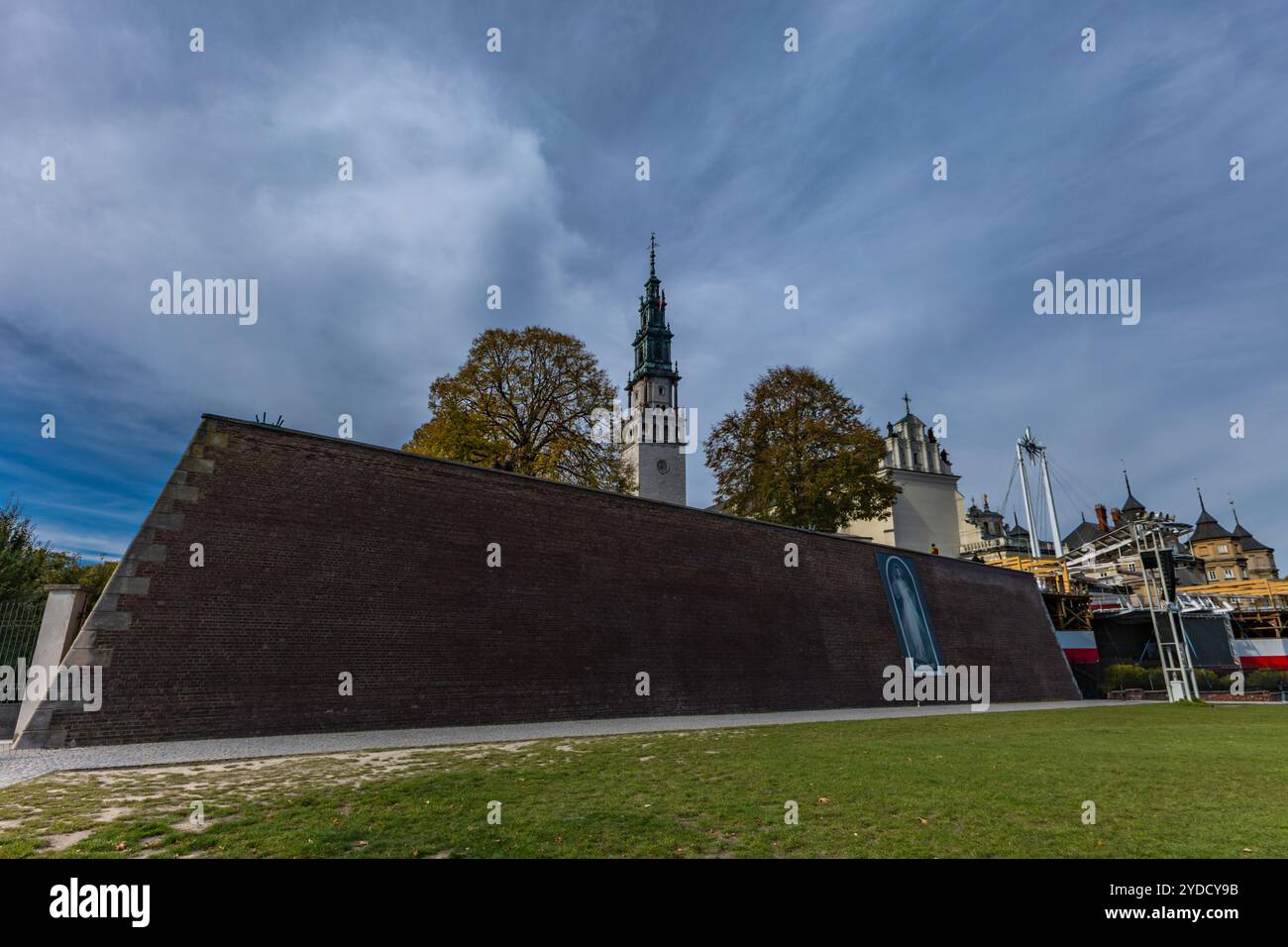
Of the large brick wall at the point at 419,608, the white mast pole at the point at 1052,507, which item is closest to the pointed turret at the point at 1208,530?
the white mast pole at the point at 1052,507

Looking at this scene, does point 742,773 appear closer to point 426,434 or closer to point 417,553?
point 417,553

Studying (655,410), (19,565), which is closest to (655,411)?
(655,410)

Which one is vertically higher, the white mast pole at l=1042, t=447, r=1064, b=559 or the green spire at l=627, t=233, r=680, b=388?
the green spire at l=627, t=233, r=680, b=388

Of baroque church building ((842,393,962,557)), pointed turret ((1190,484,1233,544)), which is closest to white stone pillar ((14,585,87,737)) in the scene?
baroque church building ((842,393,962,557))

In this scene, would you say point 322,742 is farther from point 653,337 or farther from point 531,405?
point 653,337

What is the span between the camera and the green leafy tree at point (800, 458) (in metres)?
38.8

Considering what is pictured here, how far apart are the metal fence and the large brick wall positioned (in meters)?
3.47

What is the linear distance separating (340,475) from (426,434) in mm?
18685

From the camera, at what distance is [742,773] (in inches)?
363

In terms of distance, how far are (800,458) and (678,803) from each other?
110 feet

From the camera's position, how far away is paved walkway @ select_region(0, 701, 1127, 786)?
10.0 metres

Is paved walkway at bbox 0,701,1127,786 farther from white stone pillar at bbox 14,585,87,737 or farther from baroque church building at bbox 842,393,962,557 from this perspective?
baroque church building at bbox 842,393,962,557

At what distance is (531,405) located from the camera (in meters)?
34.9
